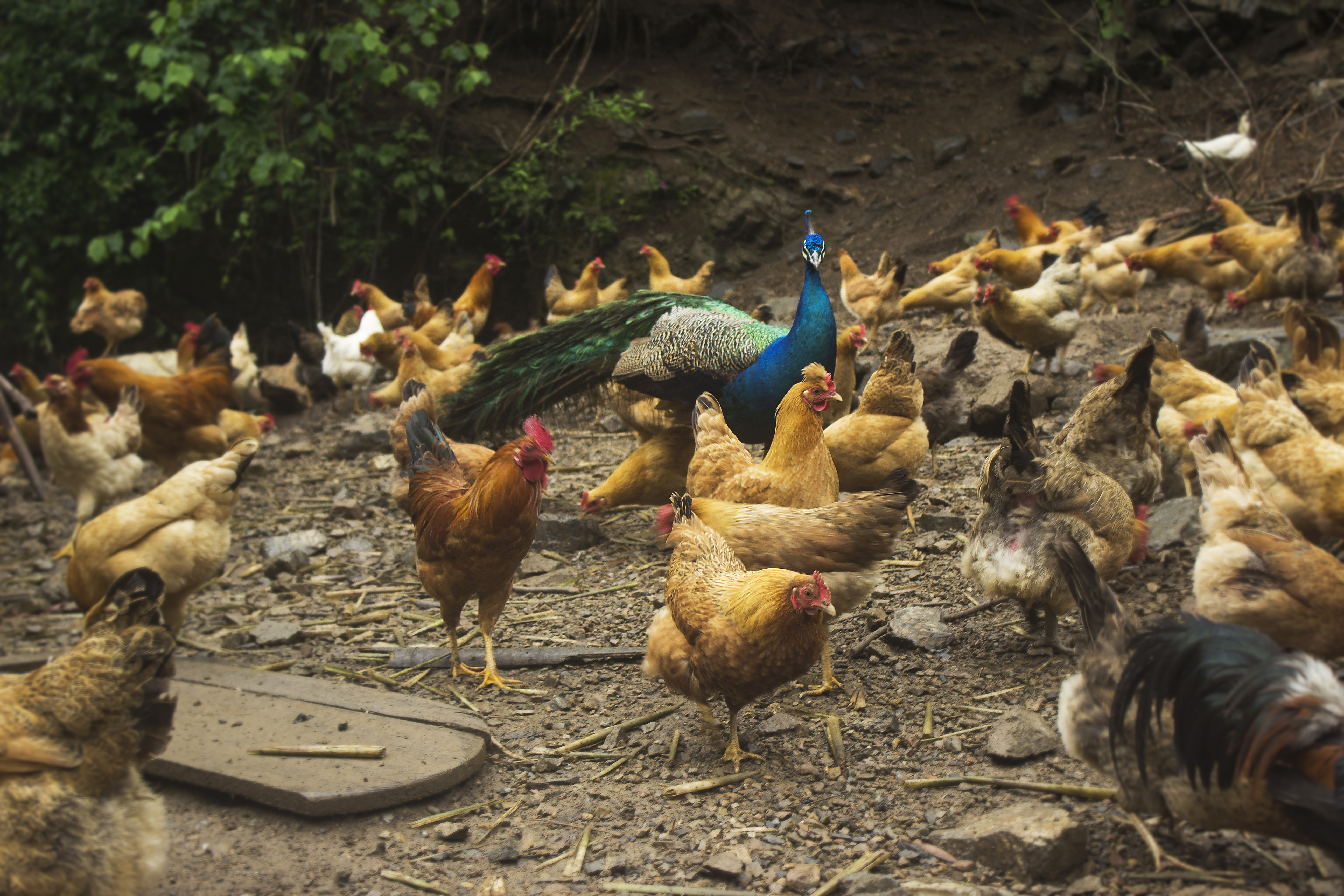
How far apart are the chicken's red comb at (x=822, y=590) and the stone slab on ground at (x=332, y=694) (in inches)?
64.3

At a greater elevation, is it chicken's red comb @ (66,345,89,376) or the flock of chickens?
the flock of chickens

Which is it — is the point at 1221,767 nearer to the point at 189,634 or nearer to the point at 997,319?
the point at 189,634

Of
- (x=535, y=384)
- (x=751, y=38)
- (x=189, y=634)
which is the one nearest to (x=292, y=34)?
(x=751, y=38)

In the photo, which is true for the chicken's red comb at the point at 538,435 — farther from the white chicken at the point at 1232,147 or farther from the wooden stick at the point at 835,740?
the white chicken at the point at 1232,147

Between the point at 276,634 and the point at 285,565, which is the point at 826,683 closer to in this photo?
the point at 276,634

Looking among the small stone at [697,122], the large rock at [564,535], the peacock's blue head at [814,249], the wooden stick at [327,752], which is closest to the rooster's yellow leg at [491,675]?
the wooden stick at [327,752]

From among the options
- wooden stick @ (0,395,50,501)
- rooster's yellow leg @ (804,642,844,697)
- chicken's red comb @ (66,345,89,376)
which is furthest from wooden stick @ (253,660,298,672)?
chicken's red comb @ (66,345,89,376)

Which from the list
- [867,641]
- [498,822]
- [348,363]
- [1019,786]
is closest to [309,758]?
[498,822]

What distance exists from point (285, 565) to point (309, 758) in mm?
2803

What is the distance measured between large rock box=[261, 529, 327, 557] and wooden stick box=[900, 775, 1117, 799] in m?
4.66

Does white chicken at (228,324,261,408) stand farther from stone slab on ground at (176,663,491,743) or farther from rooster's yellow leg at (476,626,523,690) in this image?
rooster's yellow leg at (476,626,523,690)

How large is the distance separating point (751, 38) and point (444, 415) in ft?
34.9

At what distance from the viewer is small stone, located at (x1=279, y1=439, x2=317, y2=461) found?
8953 mm

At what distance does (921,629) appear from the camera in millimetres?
4266
